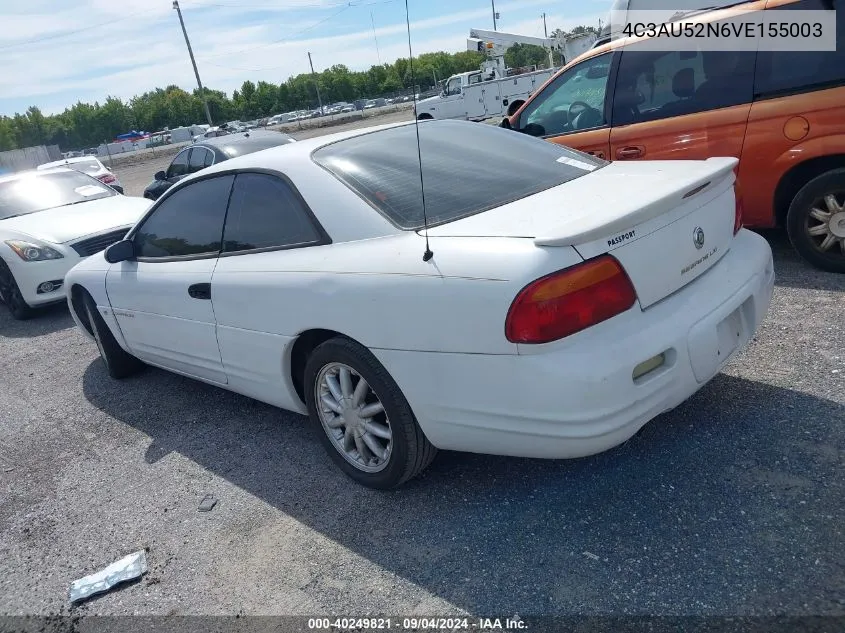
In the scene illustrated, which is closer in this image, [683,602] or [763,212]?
[683,602]

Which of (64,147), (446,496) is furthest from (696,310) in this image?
(64,147)

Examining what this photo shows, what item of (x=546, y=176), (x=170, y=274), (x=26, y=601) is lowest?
(x=26, y=601)

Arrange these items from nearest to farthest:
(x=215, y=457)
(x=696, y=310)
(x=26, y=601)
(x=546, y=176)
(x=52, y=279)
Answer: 1. (x=696, y=310)
2. (x=26, y=601)
3. (x=546, y=176)
4. (x=215, y=457)
5. (x=52, y=279)

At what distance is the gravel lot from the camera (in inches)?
88.1

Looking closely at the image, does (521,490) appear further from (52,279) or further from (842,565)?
(52,279)

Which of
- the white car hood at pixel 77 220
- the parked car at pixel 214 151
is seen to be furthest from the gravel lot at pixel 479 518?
the parked car at pixel 214 151

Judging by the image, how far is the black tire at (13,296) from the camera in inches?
278

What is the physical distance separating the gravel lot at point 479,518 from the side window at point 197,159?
22.7 feet

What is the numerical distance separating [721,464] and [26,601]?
2.92 m

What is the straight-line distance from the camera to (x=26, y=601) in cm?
270

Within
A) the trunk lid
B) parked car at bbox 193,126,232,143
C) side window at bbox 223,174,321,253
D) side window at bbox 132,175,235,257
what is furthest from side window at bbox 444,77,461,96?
the trunk lid

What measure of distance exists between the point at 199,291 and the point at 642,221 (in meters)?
2.31

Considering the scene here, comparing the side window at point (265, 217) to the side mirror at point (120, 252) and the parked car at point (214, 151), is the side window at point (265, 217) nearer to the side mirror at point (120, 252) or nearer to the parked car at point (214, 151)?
the side mirror at point (120, 252)

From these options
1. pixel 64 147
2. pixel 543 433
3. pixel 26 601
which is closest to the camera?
pixel 543 433
